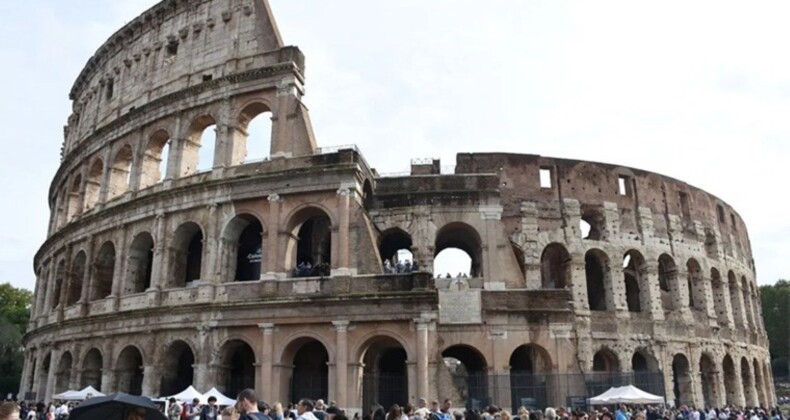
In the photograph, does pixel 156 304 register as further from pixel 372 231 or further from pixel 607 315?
pixel 607 315

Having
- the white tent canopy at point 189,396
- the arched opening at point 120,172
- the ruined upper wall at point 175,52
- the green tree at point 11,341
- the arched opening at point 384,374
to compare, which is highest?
the ruined upper wall at point 175,52

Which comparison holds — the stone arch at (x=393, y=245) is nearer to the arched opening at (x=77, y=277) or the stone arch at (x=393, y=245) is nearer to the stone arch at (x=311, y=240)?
the stone arch at (x=311, y=240)

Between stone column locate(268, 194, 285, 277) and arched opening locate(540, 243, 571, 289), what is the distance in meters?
10.4

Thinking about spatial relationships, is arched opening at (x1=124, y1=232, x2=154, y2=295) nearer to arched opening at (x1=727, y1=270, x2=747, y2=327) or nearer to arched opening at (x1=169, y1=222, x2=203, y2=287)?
arched opening at (x1=169, y1=222, x2=203, y2=287)

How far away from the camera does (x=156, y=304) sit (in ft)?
68.3

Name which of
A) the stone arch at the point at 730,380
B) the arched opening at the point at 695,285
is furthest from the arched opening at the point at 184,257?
the stone arch at the point at 730,380

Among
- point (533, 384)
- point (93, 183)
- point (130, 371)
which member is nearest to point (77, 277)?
point (93, 183)

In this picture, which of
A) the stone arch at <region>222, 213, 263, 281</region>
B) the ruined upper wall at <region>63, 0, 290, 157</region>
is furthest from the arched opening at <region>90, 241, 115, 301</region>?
the ruined upper wall at <region>63, 0, 290, 157</region>

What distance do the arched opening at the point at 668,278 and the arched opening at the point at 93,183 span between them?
949 inches

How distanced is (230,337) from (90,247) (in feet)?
29.2

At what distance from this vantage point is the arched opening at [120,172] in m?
25.2

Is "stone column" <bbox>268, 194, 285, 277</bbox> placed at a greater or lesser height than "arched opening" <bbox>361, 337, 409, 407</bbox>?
greater

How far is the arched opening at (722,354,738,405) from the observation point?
26.7 meters

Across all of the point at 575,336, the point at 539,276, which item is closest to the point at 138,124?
the point at 539,276
